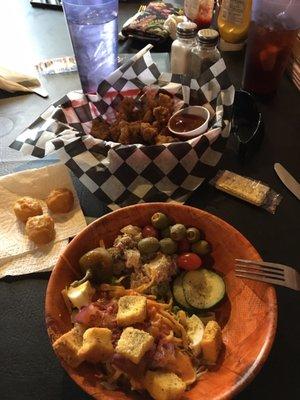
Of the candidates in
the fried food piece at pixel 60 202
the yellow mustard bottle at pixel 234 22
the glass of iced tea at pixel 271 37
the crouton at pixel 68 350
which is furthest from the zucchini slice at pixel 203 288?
the yellow mustard bottle at pixel 234 22

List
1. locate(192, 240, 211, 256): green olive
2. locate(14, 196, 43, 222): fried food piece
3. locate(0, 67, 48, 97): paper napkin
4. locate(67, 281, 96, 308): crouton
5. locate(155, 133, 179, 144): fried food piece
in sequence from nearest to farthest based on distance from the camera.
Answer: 1. locate(67, 281, 96, 308): crouton
2. locate(192, 240, 211, 256): green olive
3. locate(14, 196, 43, 222): fried food piece
4. locate(155, 133, 179, 144): fried food piece
5. locate(0, 67, 48, 97): paper napkin

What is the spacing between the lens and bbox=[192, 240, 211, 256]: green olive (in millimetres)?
748

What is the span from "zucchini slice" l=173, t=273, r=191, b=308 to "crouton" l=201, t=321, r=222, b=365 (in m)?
0.08

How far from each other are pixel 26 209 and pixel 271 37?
0.96 meters

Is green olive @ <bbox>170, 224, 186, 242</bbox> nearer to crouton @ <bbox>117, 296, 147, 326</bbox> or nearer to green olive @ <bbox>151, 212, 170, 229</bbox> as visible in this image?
green olive @ <bbox>151, 212, 170, 229</bbox>

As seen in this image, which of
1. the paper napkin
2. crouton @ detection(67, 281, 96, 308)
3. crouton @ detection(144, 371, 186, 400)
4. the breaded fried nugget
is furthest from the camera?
the paper napkin

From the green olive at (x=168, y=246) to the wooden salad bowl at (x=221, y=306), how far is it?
0.05m

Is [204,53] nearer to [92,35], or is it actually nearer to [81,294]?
[92,35]

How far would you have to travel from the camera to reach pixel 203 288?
72cm

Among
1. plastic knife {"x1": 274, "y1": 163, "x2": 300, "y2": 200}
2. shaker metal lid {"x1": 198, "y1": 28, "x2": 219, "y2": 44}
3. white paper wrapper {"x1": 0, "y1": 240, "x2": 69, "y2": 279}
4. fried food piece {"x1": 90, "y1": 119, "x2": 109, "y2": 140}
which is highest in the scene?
shaker metal lid {"x1": 198, "y1": 28, "x2": 219, "y2": 44}

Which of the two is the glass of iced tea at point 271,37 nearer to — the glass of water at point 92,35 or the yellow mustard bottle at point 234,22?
the yellow mustard bottle at point 234,22

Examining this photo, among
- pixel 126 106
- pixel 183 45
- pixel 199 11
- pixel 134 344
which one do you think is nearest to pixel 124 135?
pixel 126 106

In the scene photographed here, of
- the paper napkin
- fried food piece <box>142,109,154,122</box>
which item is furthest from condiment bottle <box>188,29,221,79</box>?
the paper napkin

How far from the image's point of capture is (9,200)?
0.95 meters
